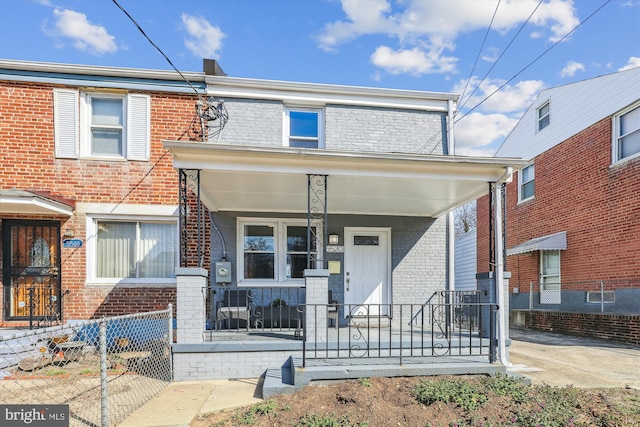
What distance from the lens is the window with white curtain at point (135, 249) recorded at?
770cm

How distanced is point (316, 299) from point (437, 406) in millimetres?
2063

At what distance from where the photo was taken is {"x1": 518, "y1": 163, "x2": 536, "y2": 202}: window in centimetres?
1239

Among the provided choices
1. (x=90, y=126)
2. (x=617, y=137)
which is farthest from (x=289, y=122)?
(x=617, y=137)

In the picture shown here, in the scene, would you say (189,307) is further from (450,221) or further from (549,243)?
(549,243)

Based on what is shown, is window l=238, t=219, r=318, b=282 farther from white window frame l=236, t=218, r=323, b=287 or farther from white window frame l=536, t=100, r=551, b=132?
white window frame l=536, t=100, r=551, b=132

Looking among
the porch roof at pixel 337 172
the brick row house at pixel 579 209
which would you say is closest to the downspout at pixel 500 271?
the porch roof at pixel 337 172

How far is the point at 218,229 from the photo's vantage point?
7.91 metres

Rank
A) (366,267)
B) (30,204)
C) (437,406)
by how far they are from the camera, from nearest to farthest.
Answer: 1. (437,406)
2. (30,204)
3. (366,267)

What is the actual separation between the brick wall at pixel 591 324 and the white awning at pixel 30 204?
463 inches

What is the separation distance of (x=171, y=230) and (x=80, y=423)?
450 centimetres

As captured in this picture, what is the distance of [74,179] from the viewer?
757 centimetres

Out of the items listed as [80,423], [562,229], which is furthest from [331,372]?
[562,229]

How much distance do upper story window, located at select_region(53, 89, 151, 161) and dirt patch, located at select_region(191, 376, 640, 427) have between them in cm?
587

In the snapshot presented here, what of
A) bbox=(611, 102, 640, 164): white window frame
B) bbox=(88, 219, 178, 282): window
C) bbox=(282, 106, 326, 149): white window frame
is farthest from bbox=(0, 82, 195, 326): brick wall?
bbox=(611, 102, 640, 164): white window frame
